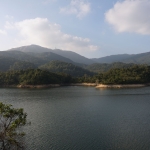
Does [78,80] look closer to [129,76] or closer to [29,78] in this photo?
[29,78]

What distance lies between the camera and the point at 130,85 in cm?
7688

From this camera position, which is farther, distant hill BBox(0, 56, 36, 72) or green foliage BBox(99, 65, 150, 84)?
distant hill BBox(0, 56, 36, 72)

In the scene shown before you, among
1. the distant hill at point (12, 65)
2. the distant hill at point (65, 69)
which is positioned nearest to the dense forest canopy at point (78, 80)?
the distant hill at point (65, 69)

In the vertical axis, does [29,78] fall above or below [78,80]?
above

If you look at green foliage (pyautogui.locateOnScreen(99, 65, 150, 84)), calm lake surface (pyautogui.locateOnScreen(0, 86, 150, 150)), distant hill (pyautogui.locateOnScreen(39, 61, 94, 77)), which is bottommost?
calm lake surface (pyautogui.locateOnScreen(0, 86, 150, 150))

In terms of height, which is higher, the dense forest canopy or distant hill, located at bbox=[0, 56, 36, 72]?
distant hill, located at bbox=[0, 56, 36, 72]

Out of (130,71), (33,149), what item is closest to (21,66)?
(130,71)

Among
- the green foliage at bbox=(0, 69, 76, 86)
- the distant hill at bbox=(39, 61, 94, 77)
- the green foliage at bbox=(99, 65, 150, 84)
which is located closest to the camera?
the green foliage at bbox=(99, 65, 150, 84)

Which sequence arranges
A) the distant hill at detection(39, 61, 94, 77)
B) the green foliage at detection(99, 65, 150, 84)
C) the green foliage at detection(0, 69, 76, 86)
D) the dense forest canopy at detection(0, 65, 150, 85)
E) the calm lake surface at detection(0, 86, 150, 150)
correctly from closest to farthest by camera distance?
1. the calm lake surface at detection(0, 86, 150, 150)
2. the green foliage at detection(99, 65, 150, 84)
3. the dense forest canopy at detection(0, 65, 150, 85)
4. the green foliage at detection(0, 69, 76, 86)
5. the distant hill at detection(39, 61, 94, 77)

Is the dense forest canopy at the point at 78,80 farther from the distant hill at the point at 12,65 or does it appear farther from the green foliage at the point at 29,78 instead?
the distant hill at the point at 12,65

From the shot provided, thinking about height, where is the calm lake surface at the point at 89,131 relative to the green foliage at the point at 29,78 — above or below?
below

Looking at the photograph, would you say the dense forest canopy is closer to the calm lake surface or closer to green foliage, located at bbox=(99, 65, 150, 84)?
green foliage, located at bbox=(99, 65, 150, 84)

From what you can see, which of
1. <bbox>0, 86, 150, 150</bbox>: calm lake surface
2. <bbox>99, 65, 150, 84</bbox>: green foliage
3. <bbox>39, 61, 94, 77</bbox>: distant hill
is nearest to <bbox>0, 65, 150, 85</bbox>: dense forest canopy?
<bbox>99, 65, 150, 84</bbox>: green foliage

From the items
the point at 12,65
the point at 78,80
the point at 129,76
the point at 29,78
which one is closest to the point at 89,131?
the point at 129,76
